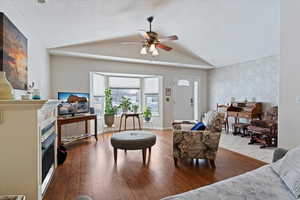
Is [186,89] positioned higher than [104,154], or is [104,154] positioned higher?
[186,89]

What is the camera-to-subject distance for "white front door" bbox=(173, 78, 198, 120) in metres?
6.84

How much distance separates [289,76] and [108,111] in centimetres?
478

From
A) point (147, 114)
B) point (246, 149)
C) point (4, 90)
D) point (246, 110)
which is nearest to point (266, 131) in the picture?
point (246, 149)

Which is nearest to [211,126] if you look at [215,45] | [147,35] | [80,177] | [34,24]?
[147,35]

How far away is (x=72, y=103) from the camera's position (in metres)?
4.51

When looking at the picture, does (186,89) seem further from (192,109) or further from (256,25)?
(256,25)

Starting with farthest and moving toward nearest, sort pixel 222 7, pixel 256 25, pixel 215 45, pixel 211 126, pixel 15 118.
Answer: pixel 215 45, pixel 256 25, pixel 222 7, pixel 211 126, pixel 15 118

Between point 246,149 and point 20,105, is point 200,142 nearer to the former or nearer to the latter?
point 246,149

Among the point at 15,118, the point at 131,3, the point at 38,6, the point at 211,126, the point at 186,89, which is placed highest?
the point at 131,3

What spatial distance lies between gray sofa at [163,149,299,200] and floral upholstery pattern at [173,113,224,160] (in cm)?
158

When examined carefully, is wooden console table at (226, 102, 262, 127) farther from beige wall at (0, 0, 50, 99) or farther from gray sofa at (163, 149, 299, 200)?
beige wall at (0, 0, 50, 99)

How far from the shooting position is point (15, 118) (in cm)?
168

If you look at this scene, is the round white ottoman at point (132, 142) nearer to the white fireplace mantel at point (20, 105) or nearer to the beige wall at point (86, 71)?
the white fireplace mantel at point (20, 105)

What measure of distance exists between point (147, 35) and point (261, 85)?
411cm
